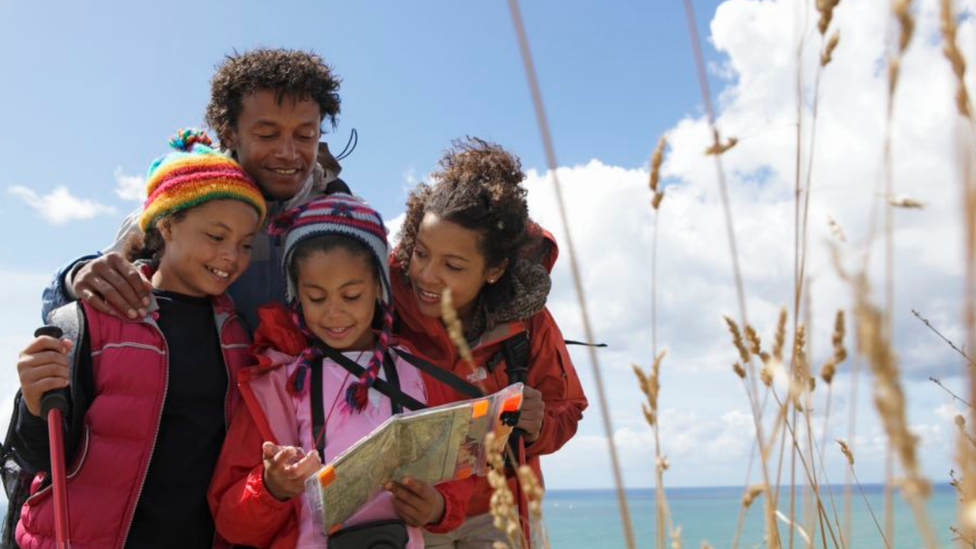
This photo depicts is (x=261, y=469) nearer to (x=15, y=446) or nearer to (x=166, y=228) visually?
(x=15, y=446)

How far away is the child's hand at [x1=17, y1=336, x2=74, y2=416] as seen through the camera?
260 centimetres

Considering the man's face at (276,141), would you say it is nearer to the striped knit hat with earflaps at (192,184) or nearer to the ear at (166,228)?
the striped knit hat with earflaps at (192,184)

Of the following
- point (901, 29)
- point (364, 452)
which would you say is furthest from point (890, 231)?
point (364, 452)

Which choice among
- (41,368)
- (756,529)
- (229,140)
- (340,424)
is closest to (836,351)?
(340,424)

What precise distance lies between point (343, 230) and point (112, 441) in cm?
114

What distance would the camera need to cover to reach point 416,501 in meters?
2.81

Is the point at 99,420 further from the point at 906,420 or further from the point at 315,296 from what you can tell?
the point at 906,420

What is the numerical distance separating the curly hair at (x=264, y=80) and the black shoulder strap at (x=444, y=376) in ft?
4.67

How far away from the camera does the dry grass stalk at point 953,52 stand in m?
0.85

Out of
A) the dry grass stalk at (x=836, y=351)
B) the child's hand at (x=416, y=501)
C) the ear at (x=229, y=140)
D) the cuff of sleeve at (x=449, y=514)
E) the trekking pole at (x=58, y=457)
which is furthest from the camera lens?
the ear at (x=229, y=140)

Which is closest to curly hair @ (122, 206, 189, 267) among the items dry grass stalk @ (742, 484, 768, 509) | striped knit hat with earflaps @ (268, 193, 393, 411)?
striped knit hat with earflaps @ (268, 193, 393, 411)

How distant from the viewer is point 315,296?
3152mm

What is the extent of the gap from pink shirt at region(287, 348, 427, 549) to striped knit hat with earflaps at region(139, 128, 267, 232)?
738 millimetres

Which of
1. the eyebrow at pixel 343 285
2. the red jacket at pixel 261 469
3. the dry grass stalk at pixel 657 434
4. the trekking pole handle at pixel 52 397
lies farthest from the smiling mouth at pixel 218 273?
the dry grass stalk at pixel 657 434
